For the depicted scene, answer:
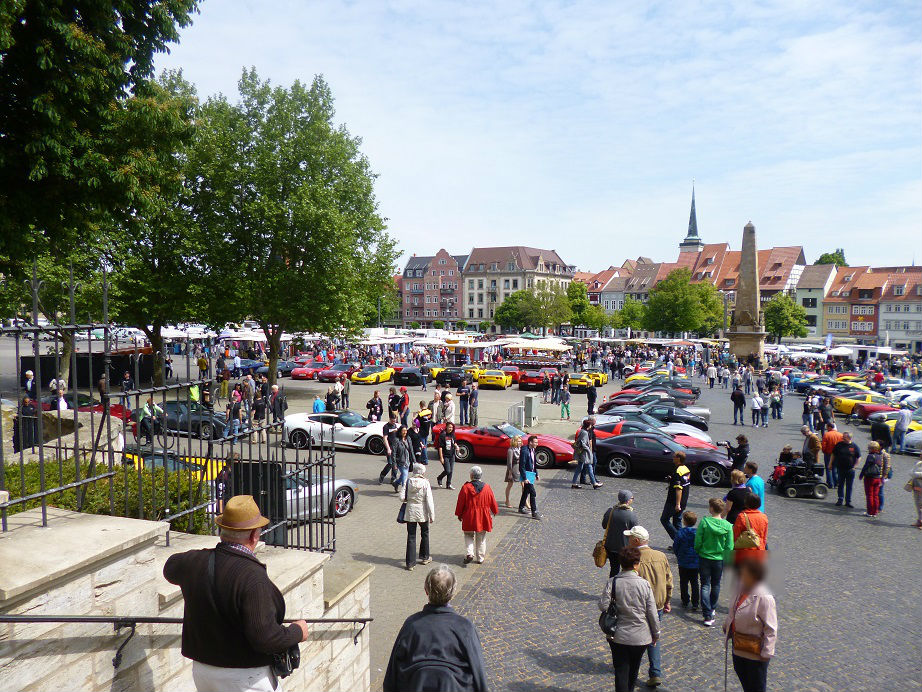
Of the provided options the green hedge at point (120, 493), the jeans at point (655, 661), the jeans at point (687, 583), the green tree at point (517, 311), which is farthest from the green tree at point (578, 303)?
the green hedge at point (120, 493)

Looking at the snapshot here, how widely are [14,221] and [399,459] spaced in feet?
27.0

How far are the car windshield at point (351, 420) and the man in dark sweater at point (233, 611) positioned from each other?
16.0 metres

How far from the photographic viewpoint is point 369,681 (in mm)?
6426

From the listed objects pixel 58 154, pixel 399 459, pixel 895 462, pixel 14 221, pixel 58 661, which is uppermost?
pixel 58 154

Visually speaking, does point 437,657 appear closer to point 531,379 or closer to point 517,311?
point 531,379

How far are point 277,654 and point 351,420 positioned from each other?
16292mm

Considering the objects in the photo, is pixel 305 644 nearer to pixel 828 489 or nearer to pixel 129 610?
pixel 129 610

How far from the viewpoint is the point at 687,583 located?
8.41m

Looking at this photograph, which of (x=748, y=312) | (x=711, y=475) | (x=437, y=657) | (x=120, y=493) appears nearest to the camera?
(x=437, y=657)

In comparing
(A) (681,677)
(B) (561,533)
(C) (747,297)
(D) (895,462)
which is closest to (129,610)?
(A) (681,677)

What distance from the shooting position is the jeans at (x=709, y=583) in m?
7.97

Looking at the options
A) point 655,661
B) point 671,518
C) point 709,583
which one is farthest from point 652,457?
point 655,661

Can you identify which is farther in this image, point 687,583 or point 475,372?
point 475,372

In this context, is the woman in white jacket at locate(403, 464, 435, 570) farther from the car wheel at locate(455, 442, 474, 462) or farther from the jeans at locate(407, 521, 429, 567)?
the car wheel at locate(455, 442, 474, 462)
